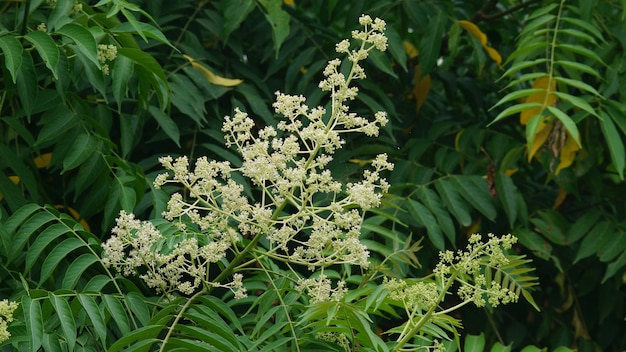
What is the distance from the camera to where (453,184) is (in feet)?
12.0

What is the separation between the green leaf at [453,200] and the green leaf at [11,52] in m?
1.61

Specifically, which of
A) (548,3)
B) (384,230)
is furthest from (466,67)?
(384,230)

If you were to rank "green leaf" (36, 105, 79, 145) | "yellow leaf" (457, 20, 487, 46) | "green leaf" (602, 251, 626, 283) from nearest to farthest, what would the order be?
"green leaf" (36, 105, 79, 145) → "green leaf" (602, 251, 626, 283) → "yellow leaf" (457, 20, 487, 46)

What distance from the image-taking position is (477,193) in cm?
365

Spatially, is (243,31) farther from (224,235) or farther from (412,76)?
(224,235)

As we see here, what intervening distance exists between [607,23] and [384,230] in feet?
5.19

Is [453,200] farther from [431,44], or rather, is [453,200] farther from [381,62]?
[431,44]

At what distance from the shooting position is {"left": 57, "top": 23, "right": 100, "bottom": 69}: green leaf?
2635 millimetres

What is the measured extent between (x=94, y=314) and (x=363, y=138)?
1870 mm

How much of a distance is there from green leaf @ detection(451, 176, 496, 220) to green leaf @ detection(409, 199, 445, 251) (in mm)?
254

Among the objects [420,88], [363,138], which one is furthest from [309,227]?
[420,88]

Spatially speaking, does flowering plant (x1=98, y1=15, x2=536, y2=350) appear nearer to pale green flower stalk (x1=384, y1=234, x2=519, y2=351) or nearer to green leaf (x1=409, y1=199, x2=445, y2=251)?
pale green flower stalk (x1=384, y1=234, x2=519, y2=351)

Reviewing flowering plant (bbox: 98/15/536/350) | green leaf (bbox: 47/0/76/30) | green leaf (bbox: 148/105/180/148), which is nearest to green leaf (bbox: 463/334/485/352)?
flowering plant (bbox: 98/15/536/350)

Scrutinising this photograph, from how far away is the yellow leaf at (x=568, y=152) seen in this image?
11.8 feet
